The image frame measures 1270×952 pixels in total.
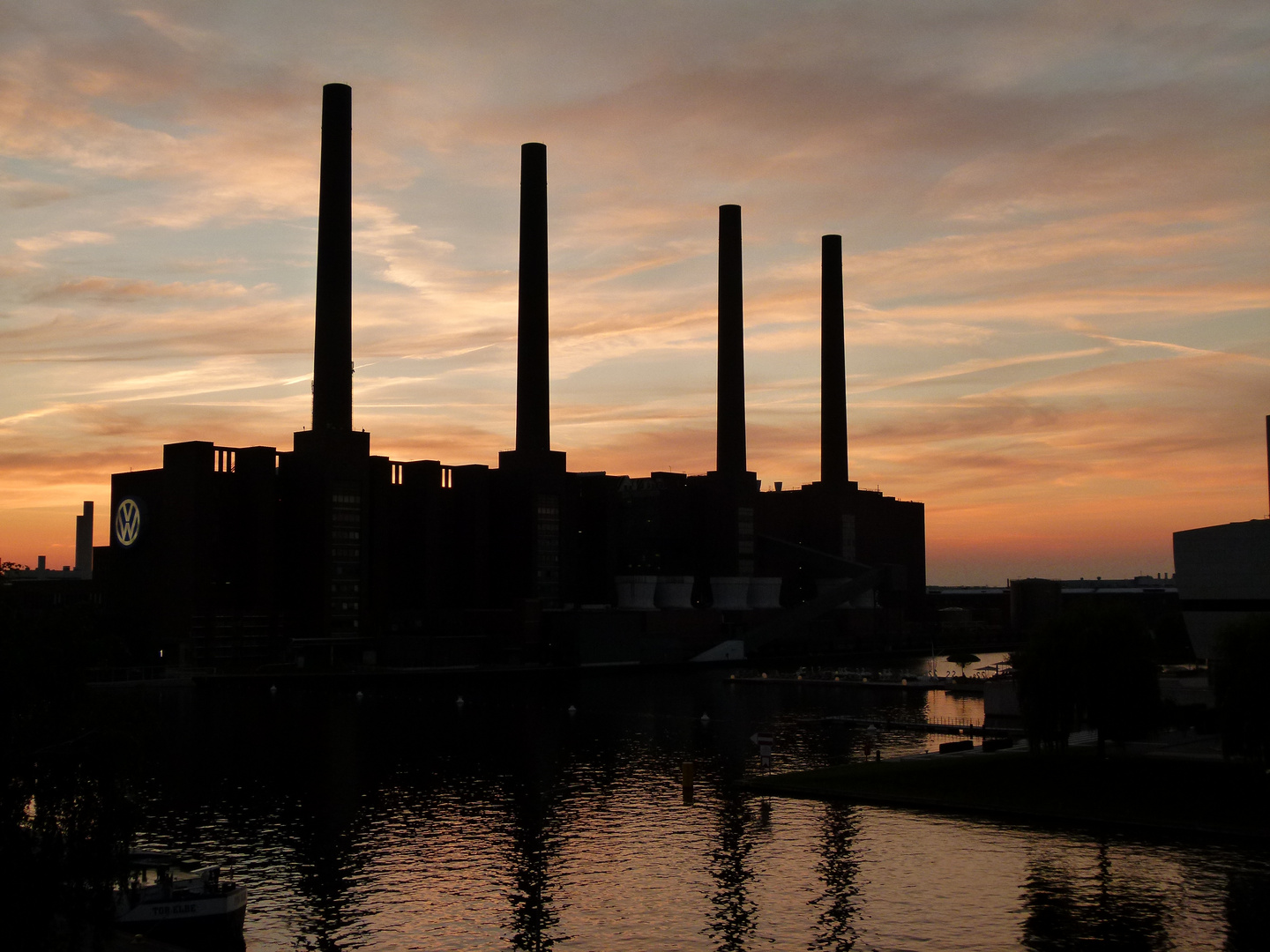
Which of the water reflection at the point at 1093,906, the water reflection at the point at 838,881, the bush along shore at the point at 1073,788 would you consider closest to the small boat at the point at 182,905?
the water reflection at the point at 838,881

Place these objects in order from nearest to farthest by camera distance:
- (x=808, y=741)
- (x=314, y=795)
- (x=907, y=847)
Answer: (x=907, y=847)
(x=314, y=795)
(x=808, y=741)

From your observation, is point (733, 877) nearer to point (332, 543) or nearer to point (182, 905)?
point (182, 905)

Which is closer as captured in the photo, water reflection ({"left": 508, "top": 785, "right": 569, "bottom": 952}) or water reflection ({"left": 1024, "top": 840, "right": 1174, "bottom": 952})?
water reflection ({"left": 1024, "top": 840, "right": 1174, "bottom": 952})

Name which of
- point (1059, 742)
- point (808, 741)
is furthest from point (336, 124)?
point (1059, 742)

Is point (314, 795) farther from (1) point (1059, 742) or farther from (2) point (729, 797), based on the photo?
(1) point (1059, 742)

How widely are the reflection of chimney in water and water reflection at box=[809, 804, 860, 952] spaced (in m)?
124

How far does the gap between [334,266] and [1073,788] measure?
135m

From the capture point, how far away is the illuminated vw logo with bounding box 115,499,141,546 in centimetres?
17262

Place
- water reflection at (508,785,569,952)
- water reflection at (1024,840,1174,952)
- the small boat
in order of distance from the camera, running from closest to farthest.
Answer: the small boat → water reflection at (1024,840,1174,952) → water reflection at (508,785,569,952)

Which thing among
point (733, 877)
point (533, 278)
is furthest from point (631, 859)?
point (533, 278)

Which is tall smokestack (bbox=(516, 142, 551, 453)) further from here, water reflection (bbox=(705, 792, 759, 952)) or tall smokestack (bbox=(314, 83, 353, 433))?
water reflection (bbox=(705, 792, 759, 952))

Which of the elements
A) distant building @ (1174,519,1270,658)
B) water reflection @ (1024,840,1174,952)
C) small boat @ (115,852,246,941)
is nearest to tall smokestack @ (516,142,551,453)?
distant building @ (1174,519,1270,658)

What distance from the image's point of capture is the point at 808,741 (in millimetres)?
96938

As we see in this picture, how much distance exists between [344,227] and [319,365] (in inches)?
749
